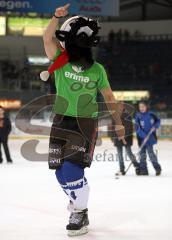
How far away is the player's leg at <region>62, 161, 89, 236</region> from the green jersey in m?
0.42

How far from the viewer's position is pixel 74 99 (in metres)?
3.77

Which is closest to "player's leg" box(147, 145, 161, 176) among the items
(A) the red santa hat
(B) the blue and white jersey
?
(B) the blue and white jersey

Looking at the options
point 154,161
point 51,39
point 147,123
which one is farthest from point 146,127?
point 51,39

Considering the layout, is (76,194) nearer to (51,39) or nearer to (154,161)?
(51,39)

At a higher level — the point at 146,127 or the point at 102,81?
the point at 102,81

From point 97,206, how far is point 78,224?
4.34 feet

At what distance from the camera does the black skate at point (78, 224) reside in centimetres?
375

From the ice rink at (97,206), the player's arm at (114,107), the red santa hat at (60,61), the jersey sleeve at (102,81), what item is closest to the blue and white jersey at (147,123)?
the ice rink at (97,206)

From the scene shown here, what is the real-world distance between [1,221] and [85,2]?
1411cm

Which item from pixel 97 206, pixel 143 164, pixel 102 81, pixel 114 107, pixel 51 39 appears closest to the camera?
pixel 51 39

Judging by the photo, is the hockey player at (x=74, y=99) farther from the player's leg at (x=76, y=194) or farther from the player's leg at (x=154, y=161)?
the player's leg at (x=154, y=161)

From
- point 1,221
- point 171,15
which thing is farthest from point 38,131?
point 171,15

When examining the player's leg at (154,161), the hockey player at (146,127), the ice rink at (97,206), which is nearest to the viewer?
the ice rink at (97,206)

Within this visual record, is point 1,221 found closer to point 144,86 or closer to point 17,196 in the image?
point 17,196
